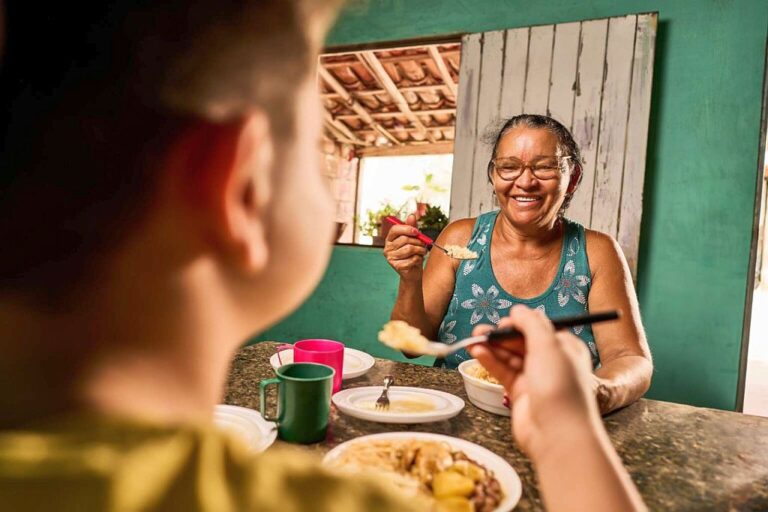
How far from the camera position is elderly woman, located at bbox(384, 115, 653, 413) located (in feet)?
6.88

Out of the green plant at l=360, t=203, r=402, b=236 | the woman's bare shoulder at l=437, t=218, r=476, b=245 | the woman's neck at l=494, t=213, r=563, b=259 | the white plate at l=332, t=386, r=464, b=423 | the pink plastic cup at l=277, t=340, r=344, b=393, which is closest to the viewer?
the white plate at l=332, t=386, r=464, b=423

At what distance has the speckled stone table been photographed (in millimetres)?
1015

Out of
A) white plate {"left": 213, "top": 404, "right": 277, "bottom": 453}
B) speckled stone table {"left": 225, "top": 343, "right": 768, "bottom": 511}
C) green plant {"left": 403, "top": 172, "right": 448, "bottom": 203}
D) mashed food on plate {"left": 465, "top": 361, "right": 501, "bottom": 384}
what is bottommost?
speckled stone table {"left": 225, "top": 343, "right": 768, "bottom": 511}

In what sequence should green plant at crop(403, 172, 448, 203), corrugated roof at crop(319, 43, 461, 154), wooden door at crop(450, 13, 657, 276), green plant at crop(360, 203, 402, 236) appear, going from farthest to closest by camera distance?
green plant at crop(403, 172, 448, 203), green plant at crop(360, 203, 402, 236), corrugated roof at crop(319, 43, 461, 154), wooden door at crop(450, 13, 657, 276)

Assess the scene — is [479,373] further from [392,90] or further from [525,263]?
[392,90]

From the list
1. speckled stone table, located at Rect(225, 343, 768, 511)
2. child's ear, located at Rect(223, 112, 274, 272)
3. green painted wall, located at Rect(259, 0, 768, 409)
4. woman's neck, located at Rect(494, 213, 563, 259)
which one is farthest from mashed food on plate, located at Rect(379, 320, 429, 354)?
green painted wall, located at Rect(259, 0, 768, 409)

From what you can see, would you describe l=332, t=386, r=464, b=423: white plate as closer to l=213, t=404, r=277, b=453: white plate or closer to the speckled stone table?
the speckled stone table

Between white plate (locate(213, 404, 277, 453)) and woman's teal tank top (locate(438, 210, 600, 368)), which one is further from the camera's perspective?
woman's teal tank top (locate(438, 210, 600, 368))

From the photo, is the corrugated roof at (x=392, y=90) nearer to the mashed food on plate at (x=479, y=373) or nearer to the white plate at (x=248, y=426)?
the mashed food on plate at (x=479, y=373)

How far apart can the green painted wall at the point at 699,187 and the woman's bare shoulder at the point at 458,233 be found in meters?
1.14

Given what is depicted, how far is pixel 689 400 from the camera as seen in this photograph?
9.30 feet

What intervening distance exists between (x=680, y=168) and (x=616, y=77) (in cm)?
64

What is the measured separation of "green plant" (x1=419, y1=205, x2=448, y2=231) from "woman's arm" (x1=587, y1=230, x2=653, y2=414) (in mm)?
1405

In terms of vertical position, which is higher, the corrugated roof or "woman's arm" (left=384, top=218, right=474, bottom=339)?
the corrugated roof
